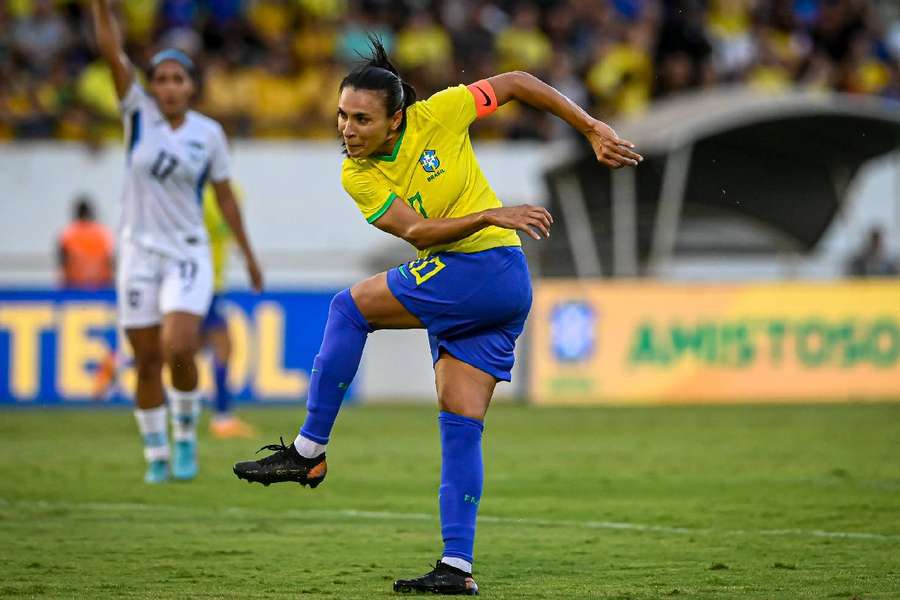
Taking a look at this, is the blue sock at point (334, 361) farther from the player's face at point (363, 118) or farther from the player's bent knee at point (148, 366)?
the player's bent knee at point (148, 366)

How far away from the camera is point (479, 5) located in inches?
912

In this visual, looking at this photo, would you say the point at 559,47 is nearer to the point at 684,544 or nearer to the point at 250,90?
the point at 250,90

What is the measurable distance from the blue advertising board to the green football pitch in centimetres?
236

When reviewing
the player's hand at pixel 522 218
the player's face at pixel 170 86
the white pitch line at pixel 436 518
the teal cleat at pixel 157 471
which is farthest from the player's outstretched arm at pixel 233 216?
the player's hand at pixel 522 218

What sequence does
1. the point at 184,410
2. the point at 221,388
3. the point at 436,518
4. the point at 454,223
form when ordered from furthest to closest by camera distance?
1. the point at 221,388
2. the point at 184,410
3. the point at 436,518
4. the point at 454,223

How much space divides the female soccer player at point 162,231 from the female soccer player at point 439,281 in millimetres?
3675

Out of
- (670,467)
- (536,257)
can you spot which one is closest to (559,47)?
(536,257)

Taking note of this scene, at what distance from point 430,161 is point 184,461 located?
4.85 m

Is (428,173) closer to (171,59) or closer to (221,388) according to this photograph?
(171,59)

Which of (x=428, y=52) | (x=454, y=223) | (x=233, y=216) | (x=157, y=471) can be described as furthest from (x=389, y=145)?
(x=428, y=52)

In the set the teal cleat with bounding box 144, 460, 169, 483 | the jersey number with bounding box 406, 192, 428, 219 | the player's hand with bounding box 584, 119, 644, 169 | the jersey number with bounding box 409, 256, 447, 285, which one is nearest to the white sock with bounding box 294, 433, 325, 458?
the jersey number with bounding box 409, 256, 447, 285

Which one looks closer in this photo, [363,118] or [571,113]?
[363,118]

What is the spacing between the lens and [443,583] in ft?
20.1

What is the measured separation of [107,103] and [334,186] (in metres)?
3.14
